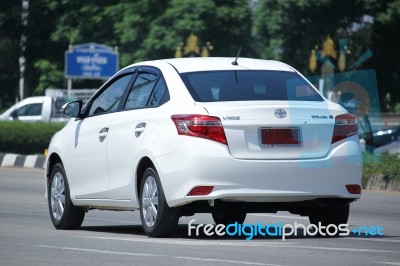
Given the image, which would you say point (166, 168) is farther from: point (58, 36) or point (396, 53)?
point (396, 53)

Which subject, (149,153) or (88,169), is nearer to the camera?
(149,153)

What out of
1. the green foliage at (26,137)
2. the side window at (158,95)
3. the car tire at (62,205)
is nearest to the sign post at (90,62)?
the green foliage at (26,137)

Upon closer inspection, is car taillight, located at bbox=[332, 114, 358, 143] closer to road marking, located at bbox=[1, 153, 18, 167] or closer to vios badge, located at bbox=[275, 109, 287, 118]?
vios badge, located at bbox=[275, 109, 287, 118]

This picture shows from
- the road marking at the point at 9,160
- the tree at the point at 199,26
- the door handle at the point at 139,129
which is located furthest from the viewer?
the tree at the point at 199,26

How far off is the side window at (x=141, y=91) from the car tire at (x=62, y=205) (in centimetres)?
134

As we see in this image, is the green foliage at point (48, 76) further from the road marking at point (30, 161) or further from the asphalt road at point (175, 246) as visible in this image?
the asphalt road at point (175, 246)

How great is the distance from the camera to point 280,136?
10.7 m

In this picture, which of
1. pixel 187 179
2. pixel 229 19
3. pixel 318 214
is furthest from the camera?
pixel 229 19

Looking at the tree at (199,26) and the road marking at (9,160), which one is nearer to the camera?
the road marking at (9,160)

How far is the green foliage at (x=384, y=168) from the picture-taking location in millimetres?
20069

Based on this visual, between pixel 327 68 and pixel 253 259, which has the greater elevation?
pixel 253 259

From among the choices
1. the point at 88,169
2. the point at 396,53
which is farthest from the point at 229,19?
the point at 88,169

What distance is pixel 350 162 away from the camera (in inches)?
432

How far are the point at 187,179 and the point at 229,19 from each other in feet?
179
